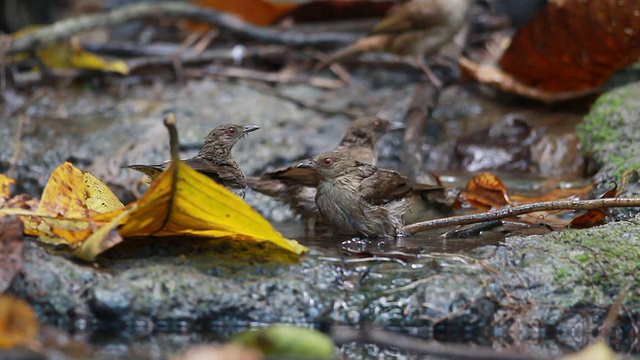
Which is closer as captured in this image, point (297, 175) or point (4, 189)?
point (4, 189)

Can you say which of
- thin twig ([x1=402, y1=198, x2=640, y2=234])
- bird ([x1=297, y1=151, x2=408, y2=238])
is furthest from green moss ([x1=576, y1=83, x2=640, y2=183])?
bird ([x1=297, y1=151, x2=408, y2=238])

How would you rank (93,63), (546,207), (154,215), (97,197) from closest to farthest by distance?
(154,215)
(97,197)
(546,207)
(93,63)

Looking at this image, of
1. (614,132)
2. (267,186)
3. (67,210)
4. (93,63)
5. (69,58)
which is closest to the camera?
(67,210)

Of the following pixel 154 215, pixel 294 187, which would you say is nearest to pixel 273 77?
pixel 294 187

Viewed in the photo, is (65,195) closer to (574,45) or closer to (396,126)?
(396,126)

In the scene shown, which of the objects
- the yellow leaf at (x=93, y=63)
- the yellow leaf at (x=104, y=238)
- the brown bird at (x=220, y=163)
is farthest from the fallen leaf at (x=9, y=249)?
the yellow leaf at (x=93, y=63)

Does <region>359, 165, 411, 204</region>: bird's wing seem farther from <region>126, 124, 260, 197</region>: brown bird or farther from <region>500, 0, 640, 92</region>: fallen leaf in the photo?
<region>500, 0, 640, 92</region>: fallen leaf
